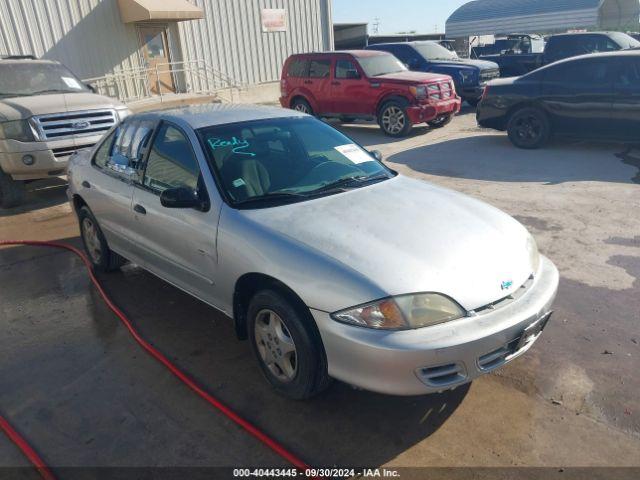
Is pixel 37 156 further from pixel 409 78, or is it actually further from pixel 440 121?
pixel 440 121

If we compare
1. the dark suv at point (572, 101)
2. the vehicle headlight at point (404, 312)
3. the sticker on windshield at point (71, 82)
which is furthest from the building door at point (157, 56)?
the vehicle headlight at point (404, 312)

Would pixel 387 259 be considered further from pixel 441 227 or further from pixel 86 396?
pixel 86 396

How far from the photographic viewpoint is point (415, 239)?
9.86 feet

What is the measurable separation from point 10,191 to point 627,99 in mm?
9731

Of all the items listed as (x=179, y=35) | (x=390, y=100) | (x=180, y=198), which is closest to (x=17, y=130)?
(x=180, y=198)

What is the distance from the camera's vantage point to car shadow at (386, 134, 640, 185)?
7859 mm

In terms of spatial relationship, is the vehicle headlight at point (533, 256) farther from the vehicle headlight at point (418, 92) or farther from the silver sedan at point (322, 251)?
the vehicle headlight at point (418, 92)

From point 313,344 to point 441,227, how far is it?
41.3 inches

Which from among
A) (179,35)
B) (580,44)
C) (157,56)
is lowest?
(580,44)

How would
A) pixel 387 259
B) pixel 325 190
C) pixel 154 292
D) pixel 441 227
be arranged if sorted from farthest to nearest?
pixel 154 292
pixel 325 190
pixel 441 227
pixel 387 259

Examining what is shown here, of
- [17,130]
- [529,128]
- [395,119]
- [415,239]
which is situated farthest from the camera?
[395,119]

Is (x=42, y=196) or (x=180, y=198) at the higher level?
(x=180, y=198)

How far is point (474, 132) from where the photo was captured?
11664 millimetres

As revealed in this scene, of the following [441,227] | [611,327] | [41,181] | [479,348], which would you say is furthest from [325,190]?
[41,181]
